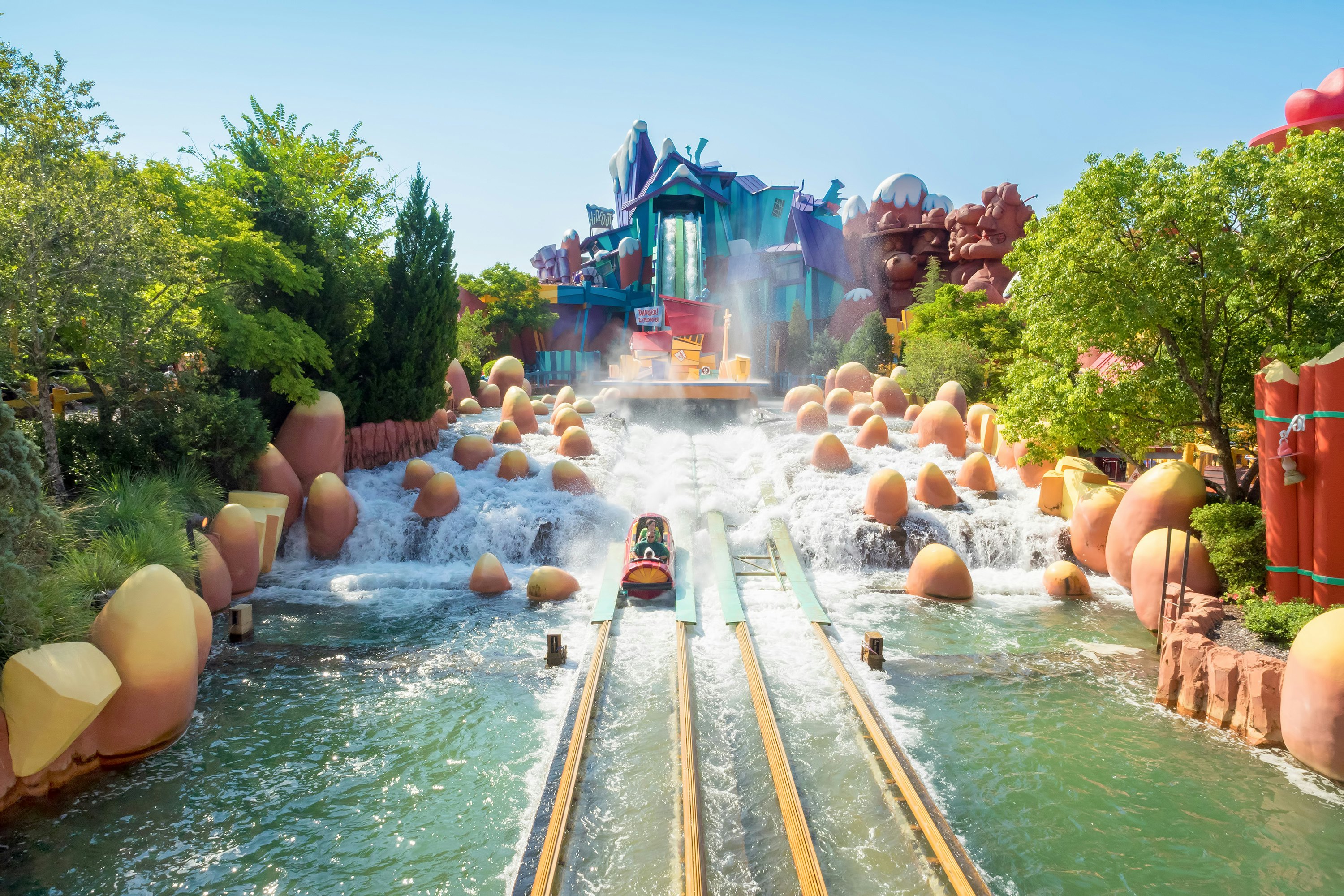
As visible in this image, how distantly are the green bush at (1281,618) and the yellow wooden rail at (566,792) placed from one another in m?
8.49

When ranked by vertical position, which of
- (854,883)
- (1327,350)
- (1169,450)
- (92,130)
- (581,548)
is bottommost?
(854,883)

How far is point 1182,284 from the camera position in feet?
38.0

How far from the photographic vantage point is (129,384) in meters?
14.4

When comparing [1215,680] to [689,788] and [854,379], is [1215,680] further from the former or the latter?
[854,379]

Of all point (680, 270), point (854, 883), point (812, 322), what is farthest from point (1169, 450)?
point (680, 270)

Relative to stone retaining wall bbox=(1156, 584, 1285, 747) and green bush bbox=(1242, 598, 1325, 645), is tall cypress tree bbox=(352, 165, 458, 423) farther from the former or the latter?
green bush bbox=(1242, 598, 1325, 645)

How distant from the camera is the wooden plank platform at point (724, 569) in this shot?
13.2m

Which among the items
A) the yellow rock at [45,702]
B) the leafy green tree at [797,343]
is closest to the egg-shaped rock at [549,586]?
the yellow rock at [45,702]

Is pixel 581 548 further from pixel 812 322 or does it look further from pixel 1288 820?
pixel 812 322

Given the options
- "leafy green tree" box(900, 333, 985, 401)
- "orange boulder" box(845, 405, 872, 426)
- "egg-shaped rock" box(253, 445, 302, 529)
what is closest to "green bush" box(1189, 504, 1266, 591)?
"orange boulder" box(845, 405, 872, 426)

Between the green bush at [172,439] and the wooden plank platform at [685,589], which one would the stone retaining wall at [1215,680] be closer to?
the wooden plank platform at [685,589]

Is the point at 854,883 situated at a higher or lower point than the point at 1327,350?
lower

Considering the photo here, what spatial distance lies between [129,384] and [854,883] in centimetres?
1465

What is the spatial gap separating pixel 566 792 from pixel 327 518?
11.2 meters
